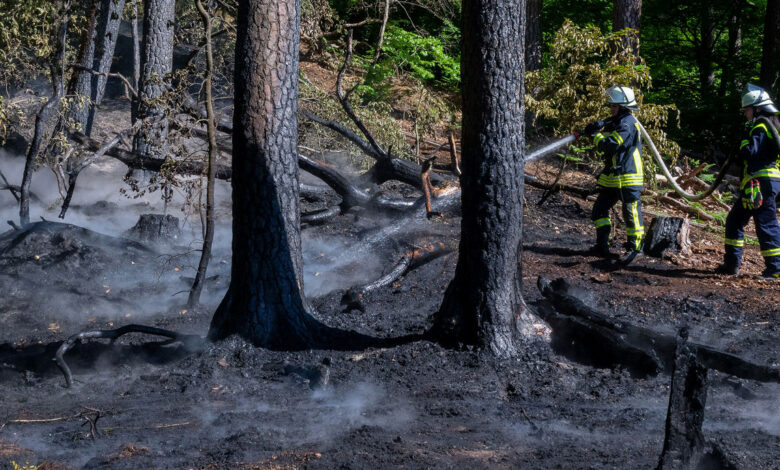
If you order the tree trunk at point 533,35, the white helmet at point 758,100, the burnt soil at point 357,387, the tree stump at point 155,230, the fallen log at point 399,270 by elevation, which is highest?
the tree trunk at point 533,35

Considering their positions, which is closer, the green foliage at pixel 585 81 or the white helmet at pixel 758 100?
the white helmet at pixel 758 100

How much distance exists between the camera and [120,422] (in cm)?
486

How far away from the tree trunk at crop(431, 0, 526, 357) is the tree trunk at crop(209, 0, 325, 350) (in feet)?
4.72

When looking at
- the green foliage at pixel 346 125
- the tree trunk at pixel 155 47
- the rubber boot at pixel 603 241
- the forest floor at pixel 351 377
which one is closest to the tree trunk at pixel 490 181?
the forest floor at pixel 351 377

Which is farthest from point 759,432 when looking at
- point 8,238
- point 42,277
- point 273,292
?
point 8,238

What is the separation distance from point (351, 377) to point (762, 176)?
5563 millimetres

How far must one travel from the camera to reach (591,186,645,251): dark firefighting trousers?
8727mm

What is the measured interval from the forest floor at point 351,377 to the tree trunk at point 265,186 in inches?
10.7

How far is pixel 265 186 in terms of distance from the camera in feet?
20.1

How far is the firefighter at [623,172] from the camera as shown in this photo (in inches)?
344

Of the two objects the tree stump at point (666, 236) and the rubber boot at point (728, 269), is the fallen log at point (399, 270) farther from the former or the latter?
the rubber boot at point (728, 269)

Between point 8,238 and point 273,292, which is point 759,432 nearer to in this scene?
point 273,292

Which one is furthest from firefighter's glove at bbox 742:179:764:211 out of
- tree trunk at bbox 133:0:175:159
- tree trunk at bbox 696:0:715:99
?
tree trunk at bbox 696:0:715:99

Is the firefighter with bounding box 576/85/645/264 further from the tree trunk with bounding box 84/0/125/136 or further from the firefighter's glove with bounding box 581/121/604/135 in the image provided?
the tree trunk with bounding box 84/0/125/136
